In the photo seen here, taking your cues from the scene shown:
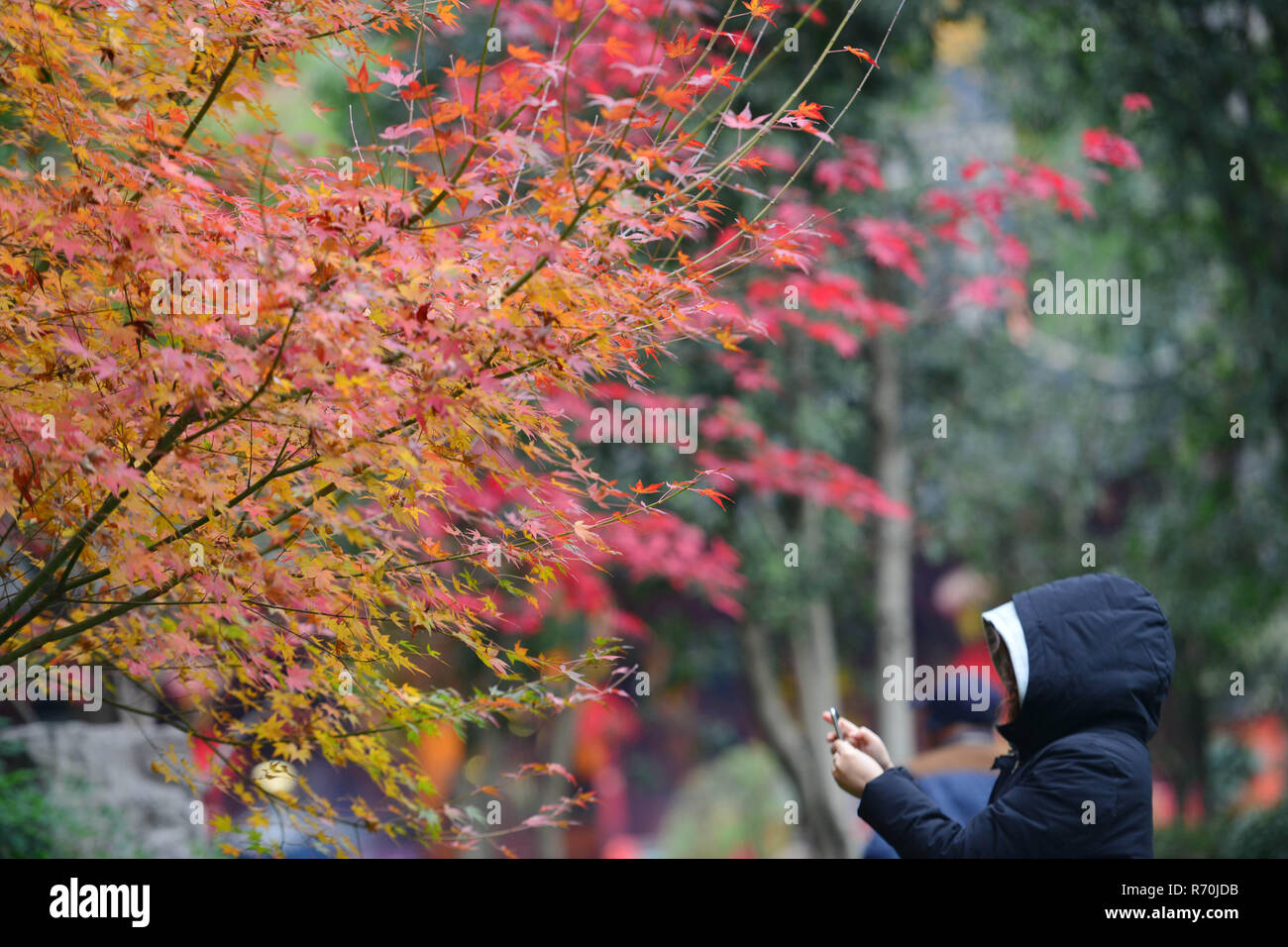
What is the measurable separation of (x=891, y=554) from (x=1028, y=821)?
533cm

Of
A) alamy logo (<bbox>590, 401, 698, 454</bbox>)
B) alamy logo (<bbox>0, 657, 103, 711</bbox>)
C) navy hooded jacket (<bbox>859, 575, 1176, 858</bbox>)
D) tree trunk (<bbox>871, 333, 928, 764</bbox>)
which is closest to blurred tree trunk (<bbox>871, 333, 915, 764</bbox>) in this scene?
tree trunk (<bbox>871, 333, 928, 764</bbox>)

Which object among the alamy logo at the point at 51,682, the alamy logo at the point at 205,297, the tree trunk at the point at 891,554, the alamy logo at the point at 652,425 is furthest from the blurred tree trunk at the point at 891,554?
the alamy logo at the point at 205,297

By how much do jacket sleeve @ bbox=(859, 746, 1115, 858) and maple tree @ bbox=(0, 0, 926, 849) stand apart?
2.77 feet

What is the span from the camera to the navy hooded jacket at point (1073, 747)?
7.27 feet

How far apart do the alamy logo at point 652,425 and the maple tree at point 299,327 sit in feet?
8.36

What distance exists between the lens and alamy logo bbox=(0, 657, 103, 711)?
9.45 feet

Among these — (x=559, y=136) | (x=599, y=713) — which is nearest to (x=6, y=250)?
(x=559, y=136)

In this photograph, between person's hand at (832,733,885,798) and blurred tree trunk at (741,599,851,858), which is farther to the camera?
blurred tree trunk at (741,599,851,858)

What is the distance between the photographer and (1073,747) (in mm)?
2258

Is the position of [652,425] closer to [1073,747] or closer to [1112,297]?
[1073,747]

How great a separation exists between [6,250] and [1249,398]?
25.8ft
